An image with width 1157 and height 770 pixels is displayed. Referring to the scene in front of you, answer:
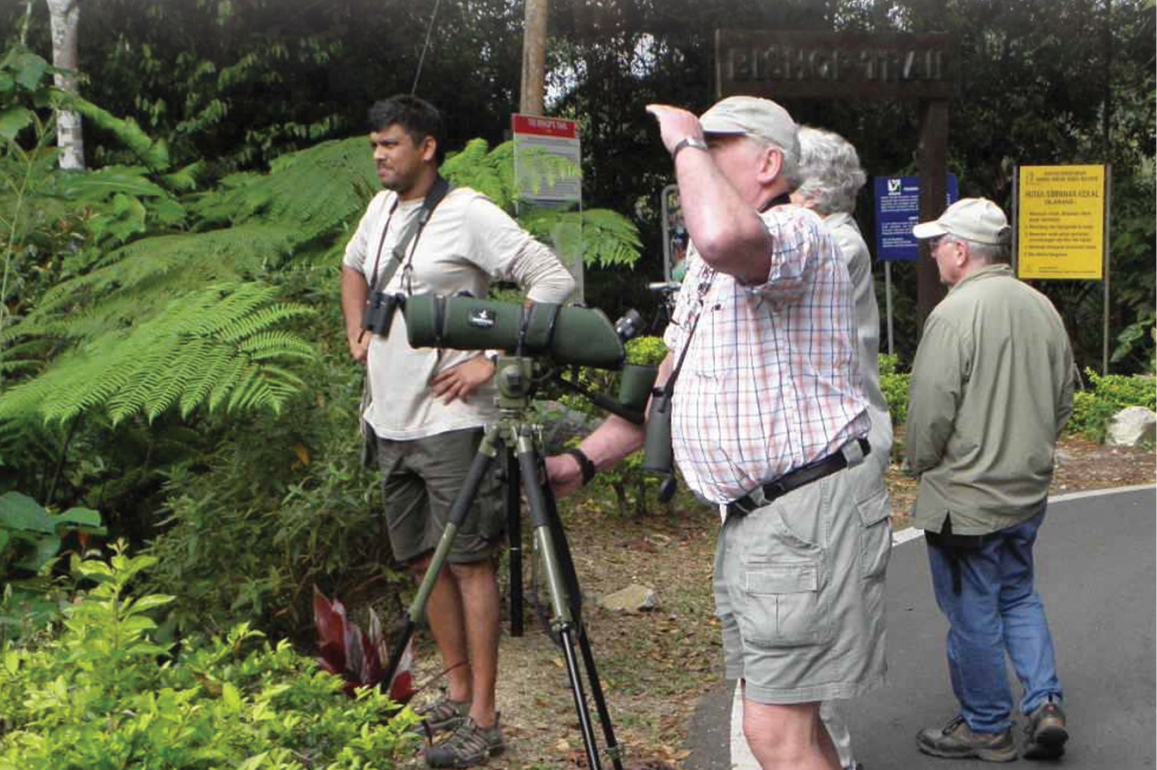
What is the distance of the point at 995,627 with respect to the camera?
5117 millimetres

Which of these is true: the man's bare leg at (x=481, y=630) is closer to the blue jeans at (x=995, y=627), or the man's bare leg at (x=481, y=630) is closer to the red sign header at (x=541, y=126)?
the blue jeans at (x=995, y=627)

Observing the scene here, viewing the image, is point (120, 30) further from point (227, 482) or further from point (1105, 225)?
point (227, 482)

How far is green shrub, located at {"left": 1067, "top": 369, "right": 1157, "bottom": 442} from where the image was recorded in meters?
14.3

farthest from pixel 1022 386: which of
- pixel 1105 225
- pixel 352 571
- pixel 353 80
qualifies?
pixel 353 80

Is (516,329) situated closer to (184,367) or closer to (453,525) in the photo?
(453,525)

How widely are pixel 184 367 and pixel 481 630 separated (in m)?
1.33

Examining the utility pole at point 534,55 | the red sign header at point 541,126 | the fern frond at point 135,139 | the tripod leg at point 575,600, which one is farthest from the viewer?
the utility pole at point 534,55

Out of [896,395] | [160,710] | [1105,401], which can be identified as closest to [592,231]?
[160,710]

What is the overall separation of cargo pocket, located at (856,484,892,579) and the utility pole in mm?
9019

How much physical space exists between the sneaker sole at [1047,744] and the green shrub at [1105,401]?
953 cm

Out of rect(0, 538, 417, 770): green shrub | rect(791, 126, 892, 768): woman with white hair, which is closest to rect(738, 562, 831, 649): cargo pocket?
rect(0, 538, 417, 770): green shrub

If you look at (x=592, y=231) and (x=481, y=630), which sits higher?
(x=592, y=231)

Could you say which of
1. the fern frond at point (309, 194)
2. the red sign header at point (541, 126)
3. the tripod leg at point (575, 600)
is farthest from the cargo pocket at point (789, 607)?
the red sign header at point (541, 126)

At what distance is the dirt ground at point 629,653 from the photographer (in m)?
5.25
